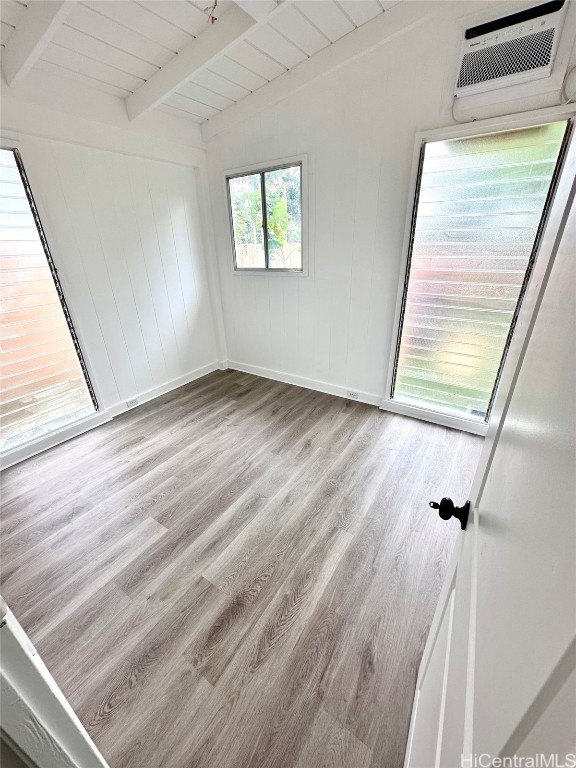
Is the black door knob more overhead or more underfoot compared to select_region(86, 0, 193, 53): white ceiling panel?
more underfoot

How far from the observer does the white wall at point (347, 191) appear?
1.95 meters

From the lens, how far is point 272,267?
3055mm

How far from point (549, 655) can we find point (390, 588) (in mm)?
1421

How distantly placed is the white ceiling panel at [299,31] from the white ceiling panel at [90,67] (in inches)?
41.6

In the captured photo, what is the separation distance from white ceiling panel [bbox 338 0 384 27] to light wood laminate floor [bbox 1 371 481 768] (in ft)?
8.92

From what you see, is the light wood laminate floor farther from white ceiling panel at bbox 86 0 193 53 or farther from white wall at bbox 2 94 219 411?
white ceiling panel at bbox 86 0 193 53

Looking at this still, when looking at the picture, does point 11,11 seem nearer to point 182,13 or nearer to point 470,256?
point 182,13

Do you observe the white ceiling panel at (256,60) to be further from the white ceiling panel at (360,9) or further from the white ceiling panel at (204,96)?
the white ceiling panel at (360,9)

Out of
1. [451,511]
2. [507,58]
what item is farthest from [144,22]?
[451,511]

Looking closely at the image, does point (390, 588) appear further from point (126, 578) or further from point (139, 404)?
point (139, 404)

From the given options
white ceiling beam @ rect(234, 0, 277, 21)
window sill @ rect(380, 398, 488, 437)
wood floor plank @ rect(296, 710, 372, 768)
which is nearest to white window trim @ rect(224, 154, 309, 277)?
white ceiling beam @ rect(234, 0, 277, 21)

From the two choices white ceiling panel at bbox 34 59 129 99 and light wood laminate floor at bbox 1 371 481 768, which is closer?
light wood laminate floor at bbox 1 371 481 768

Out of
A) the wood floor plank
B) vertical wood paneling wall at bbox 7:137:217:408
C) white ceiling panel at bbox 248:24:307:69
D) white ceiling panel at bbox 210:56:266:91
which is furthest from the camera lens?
vertical wood paneling wall at bbox 7:137:217:408

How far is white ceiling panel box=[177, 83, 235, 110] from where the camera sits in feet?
7.67
